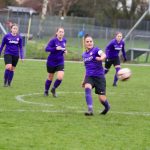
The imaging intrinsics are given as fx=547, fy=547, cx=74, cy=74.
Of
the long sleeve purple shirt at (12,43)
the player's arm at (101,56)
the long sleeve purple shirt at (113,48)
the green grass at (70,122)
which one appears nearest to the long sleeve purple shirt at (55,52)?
the green grass at (70,122)

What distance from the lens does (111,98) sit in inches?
589

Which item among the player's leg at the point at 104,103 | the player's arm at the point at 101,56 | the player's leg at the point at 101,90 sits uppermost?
the player's arm at the point at 101,56

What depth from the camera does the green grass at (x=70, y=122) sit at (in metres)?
8.49

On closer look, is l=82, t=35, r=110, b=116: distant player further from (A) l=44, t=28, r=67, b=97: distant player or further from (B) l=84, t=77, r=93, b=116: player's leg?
(A) l=44, t=28, r=67, b=97: distant player

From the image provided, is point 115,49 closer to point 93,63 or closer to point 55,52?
point 55,52

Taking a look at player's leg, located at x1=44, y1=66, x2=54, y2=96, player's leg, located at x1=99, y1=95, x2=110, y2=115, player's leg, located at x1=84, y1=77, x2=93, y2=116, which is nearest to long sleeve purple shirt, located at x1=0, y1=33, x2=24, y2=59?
player's leg, located at x1=44, y1=66, x2=54, y2=96

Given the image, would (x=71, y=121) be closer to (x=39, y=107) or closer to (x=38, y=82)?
(x=39, y=107)

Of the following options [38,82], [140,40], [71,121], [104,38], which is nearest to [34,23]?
[104,38]

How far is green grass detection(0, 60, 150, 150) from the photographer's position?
849cm

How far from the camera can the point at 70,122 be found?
34.2 feet

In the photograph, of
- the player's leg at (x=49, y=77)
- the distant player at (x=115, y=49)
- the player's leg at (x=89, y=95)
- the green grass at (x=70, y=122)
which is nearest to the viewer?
the green grass at (x=70, y=122)

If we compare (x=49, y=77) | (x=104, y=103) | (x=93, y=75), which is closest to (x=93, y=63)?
(x=93, y=75)

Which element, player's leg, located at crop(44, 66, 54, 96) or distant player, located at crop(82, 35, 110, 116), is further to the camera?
player's leg, located at crop(44, 66, 54, 96)

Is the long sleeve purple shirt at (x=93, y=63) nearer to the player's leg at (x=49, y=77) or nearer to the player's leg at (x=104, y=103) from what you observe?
the player's leg at (x=104, y=103)
